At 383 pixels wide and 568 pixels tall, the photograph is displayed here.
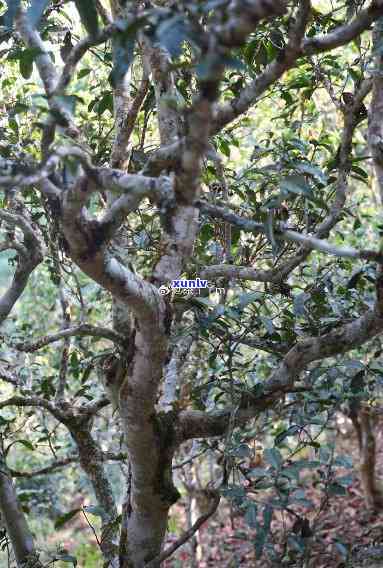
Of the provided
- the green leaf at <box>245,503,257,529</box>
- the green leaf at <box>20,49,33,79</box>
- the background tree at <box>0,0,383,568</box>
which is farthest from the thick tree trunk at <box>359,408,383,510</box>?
the green leaf at <box>20,49,33,79</box>

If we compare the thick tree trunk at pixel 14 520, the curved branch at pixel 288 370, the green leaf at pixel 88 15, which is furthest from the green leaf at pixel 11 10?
the thick tree trunk at pixel 14 520

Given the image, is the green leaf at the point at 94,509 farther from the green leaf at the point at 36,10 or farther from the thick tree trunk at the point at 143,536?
the green leaf at the point at 36,10

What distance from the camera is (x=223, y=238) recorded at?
92.4 inches

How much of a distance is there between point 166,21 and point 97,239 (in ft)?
1.64

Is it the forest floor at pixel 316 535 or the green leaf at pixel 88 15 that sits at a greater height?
the green leaf at pixel 88 15

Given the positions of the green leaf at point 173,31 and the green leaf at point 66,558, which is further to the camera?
the green leaf at point 66,558

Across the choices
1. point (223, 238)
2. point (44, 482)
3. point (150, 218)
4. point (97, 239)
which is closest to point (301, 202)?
point (223, 238)

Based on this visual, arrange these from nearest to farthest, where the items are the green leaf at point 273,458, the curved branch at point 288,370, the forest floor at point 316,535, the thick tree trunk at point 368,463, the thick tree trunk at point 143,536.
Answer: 1. the curved branch at point 288,370
2. the green leaf at point 273,458
3. the thick tree trunk at point 143,536
4. the forest floor at point 316,535
5. the thick tree trunk at point 368,463

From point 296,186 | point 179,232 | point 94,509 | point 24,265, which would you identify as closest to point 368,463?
point 94,509

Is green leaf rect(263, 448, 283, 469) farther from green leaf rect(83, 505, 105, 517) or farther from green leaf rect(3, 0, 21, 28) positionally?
green leaf rect(3, 0, 21, 28)

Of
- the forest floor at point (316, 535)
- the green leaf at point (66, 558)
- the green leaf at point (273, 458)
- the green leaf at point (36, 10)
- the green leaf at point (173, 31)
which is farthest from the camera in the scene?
the forest floor at point (316, 535)

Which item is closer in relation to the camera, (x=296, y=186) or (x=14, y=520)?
(x=296, y=186)

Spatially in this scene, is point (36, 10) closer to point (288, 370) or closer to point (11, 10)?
point (11, 10)

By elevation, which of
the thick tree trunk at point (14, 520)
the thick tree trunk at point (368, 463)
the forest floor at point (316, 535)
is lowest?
the thick tree trunk at point (14, 520)
